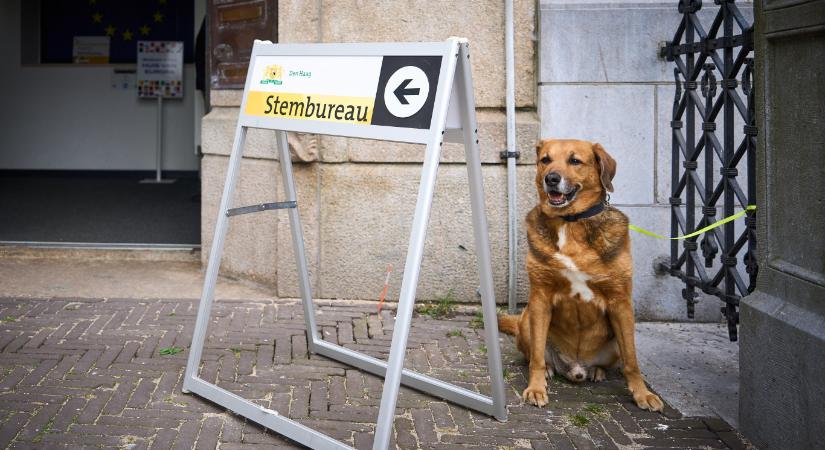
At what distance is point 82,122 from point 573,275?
11.5 meters

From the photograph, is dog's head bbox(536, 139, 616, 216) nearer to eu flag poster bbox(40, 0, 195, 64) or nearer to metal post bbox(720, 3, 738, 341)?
metal post bbox(720, 3, 738, 341)

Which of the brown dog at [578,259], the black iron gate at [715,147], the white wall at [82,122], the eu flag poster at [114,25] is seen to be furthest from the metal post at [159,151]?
the brown dog at [578,259]

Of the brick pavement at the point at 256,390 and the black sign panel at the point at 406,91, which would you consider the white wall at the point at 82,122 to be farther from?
the black sign panel at the point at 406,91

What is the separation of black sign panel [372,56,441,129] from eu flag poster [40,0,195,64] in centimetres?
1102

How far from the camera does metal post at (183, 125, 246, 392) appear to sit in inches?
164

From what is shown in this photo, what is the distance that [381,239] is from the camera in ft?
20.0

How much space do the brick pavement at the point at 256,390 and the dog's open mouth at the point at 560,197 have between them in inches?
38.9

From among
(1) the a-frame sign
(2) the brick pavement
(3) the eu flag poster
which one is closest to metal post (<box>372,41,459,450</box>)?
(1) the a-frame sign

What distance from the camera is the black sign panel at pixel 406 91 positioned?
333cm

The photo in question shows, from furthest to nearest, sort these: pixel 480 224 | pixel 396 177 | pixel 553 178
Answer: pixel 396 177 → pixel 553 178 → pixel 480 224

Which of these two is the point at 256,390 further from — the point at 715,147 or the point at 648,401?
the point at 715,147

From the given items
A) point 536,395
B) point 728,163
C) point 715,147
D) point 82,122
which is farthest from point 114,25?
point 536,395

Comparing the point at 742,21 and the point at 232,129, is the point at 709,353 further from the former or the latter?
the point at 232,129

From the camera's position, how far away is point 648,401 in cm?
412
